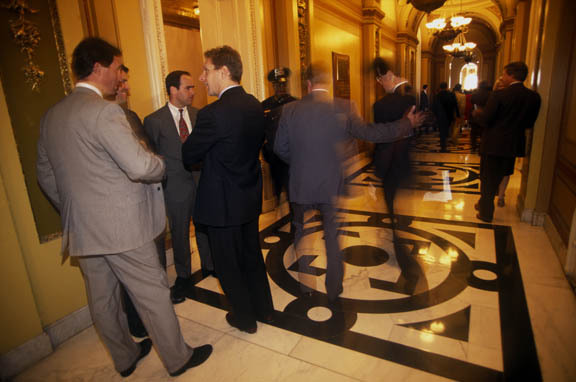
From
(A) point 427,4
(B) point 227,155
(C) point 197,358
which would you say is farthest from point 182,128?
(A) point 427,4

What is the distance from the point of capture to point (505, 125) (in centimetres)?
361

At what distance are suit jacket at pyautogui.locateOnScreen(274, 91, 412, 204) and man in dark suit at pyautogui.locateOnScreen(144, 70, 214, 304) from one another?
30.7 inches

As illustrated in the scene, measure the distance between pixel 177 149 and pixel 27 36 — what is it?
1.06m

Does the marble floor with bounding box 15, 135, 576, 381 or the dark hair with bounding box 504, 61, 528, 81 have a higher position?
the dark hair with bounding box 504, 61, 528, 81

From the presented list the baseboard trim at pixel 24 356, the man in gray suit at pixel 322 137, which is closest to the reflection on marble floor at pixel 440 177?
the man in gray suit at pixel 322 137

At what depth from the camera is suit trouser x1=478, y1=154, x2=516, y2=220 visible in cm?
375

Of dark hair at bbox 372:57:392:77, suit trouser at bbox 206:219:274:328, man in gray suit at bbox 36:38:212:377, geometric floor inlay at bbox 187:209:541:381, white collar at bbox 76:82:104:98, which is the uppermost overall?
dark hair at bbox 372:57:392:77

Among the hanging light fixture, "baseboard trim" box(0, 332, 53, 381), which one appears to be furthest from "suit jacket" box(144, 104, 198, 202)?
the hanging light fixture

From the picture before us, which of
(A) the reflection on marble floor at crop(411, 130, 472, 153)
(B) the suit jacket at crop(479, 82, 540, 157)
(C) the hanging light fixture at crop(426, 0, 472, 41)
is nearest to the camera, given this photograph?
(B) the suit jacket at crop(479, 82, 540, 157)

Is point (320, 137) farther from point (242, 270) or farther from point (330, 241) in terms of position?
point (242, 270)

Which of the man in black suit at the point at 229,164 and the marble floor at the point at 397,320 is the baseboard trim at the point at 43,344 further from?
the man in black suit at the point at 229,164

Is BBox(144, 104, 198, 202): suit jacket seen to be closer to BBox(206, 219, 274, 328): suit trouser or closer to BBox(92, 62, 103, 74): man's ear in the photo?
BBox(206, 219, 274, 328): suit trouser

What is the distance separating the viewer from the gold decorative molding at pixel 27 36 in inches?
73.7

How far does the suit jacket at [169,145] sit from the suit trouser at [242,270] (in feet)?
2.30
